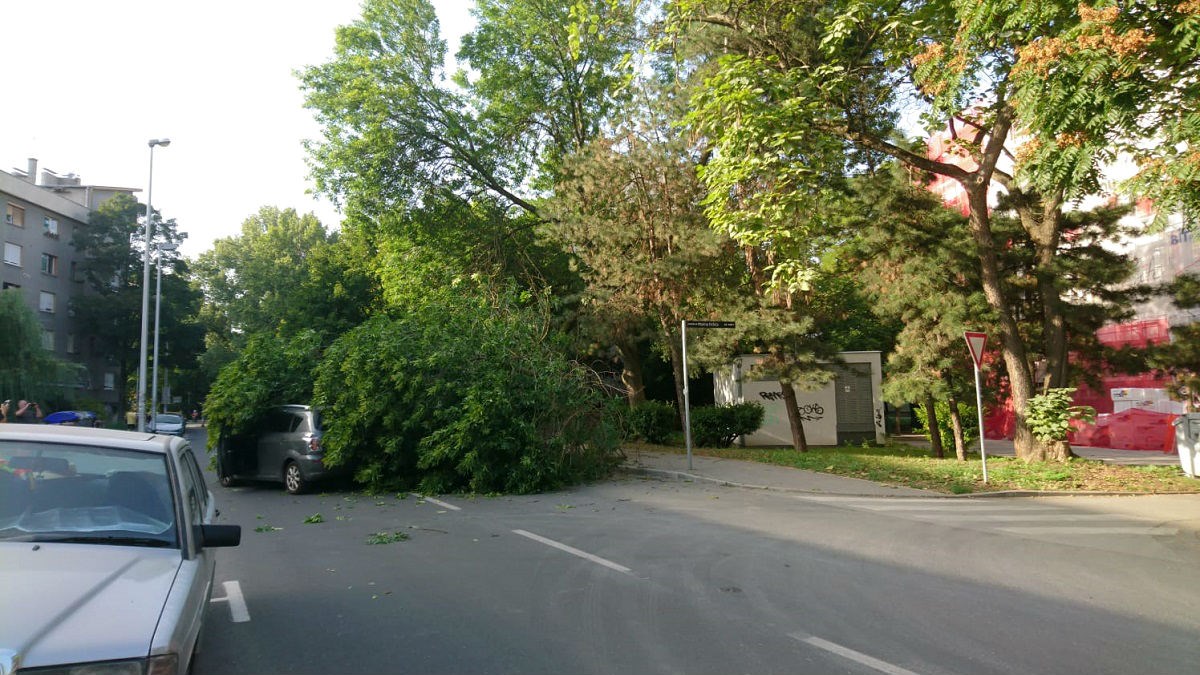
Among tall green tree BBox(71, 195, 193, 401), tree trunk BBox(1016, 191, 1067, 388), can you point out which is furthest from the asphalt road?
tall green tree BBox(71, 195, 193, 401)

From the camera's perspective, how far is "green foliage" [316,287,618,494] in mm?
13805

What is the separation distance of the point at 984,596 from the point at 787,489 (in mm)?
7402

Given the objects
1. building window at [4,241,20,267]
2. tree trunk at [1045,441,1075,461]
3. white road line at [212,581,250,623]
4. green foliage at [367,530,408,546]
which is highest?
building window at [4,241,20,267]

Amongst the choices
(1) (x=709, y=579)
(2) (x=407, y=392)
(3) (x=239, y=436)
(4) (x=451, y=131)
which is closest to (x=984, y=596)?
(1) (x=709, y=579)

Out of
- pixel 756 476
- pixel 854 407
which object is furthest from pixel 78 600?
pixel 854 407

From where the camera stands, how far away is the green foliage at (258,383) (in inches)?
591

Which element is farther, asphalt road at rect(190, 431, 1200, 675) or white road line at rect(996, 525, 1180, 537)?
white road line at rect(996, 525, 1180, 537)

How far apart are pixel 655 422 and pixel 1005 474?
11251mm

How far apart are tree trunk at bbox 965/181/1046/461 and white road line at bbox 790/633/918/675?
13.1 metres

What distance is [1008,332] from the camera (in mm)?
16359

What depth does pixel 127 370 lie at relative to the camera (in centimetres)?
5753

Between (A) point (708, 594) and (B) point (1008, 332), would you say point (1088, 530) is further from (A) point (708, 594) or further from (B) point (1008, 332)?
(B) point (1008, 332)

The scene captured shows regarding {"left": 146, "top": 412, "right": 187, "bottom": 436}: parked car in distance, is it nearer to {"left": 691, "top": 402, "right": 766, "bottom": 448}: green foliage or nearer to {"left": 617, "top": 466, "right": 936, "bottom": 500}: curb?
{"left": 691, "top": 402, "right": 766, "bottom": 448}: green foliage

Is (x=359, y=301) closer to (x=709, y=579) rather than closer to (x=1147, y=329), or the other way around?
(x=709, y=579)
